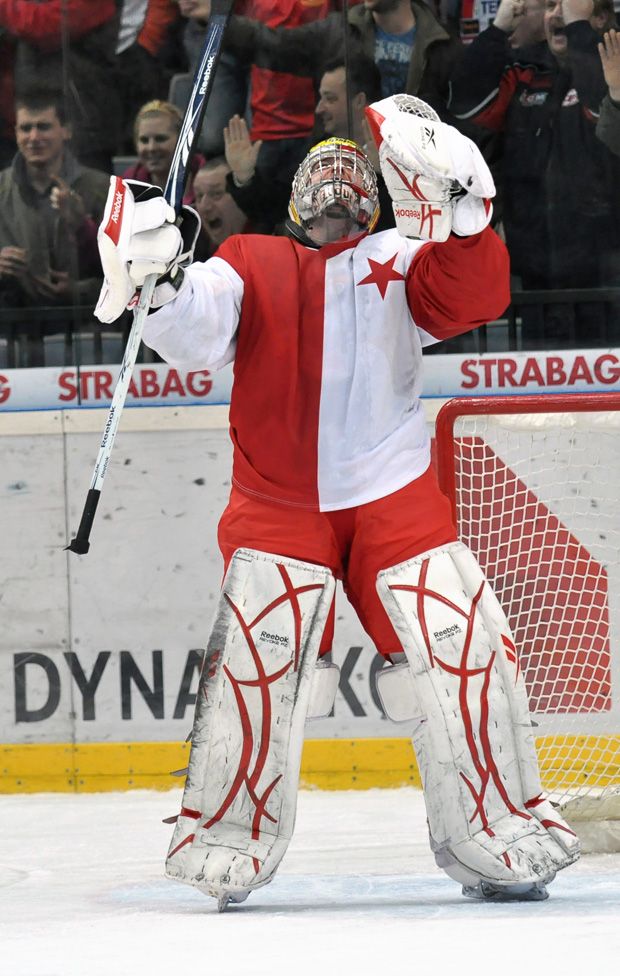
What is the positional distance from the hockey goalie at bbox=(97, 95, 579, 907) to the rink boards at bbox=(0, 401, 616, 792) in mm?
1341

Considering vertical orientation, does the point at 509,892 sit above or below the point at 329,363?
below

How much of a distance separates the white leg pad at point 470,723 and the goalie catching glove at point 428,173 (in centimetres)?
58

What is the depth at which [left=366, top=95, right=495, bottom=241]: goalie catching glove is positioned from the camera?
2473 mm

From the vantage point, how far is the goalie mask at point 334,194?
2.79m

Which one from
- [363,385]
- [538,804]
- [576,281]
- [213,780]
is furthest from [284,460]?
[576,281]

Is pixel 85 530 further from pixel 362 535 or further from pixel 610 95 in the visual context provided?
pixel 610 95

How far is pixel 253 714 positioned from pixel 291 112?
7.19 feet

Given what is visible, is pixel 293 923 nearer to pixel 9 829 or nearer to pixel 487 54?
pixel 9 829

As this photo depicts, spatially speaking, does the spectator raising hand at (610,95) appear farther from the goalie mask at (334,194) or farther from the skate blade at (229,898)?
the skate blade at (229,898)

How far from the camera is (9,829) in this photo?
12.4ft

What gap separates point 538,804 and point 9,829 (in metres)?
1.54

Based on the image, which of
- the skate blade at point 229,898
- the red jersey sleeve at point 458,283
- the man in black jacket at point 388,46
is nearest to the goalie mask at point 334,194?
the red jersey sleeve at point 458,283

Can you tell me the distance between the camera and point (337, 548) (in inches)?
110

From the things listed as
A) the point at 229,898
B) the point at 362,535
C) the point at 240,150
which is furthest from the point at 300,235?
the point at 240,150
